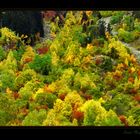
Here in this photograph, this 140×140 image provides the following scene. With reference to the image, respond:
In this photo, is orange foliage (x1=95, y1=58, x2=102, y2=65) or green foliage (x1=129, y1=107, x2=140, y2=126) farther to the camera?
orange foliage (x1=95, y1=58, x2=102, y2=65)

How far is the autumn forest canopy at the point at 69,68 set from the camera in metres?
3.40

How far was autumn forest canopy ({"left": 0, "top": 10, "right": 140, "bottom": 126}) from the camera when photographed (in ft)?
11.1

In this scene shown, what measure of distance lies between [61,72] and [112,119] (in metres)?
0.52

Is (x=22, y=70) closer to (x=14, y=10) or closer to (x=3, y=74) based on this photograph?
(x=3, y=74)

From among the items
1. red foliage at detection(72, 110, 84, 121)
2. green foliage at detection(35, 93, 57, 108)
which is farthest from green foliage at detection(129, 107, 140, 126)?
green foliage at detection(35, 93, 57, 108)

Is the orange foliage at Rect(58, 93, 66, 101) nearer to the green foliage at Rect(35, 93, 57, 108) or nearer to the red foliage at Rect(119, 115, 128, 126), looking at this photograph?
the green foliage at Rect(35, 93, 57, 108)

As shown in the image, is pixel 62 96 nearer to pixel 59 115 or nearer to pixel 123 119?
pixel 59 115

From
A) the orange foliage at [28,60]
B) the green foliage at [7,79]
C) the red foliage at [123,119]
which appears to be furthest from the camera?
the orange foliage at [28,60]

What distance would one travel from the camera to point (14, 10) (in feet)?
11.4

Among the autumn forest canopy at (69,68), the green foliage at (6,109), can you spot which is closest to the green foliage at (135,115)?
the autumn forest canopy at (69,68)

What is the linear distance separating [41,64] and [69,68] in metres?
0.21

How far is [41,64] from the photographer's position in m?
3.57

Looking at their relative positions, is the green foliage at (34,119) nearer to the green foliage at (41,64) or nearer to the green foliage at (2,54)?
the green foliage at (41,64)
